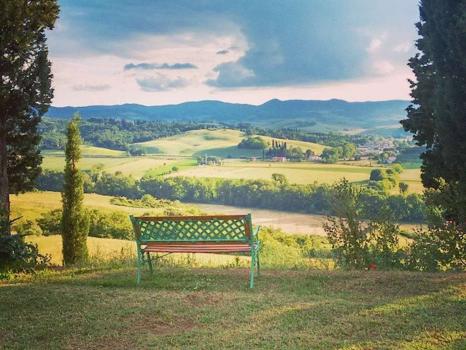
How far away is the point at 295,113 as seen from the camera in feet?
161

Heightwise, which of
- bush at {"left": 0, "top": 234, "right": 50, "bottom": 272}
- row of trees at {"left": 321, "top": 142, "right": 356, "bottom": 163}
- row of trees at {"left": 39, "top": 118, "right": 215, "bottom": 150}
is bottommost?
bush at {"left": 0, "top": 234, "right": 50, "bottom": 272}

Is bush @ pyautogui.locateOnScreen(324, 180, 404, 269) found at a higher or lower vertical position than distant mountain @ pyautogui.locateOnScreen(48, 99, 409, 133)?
lower

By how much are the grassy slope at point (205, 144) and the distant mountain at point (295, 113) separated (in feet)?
6.00

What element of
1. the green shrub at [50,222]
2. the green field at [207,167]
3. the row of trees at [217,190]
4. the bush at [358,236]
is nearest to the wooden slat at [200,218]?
the bush at [358,236]

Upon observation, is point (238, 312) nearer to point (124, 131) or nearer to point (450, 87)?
point (450, 87)

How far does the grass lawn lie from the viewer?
14.0ft

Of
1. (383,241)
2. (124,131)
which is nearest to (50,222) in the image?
(124,131)

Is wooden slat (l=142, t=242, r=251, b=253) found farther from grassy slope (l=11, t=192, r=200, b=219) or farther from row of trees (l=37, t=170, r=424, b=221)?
row of trees (l=37, t=170, r=424, b=221)

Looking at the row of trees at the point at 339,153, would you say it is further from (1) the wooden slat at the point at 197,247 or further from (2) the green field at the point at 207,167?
(1) the wooden slat at the point at 197,247

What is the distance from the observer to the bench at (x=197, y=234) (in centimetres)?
668

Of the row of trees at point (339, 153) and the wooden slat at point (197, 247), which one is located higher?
the row of trees at point (339, 153)

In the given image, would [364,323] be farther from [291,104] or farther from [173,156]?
[291,104]

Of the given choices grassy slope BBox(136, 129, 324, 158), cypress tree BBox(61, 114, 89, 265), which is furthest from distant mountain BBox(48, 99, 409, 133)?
cypress tree BBox(61, 114, 89, 265)

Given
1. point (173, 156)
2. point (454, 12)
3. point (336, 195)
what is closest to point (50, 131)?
point (173, 156)
